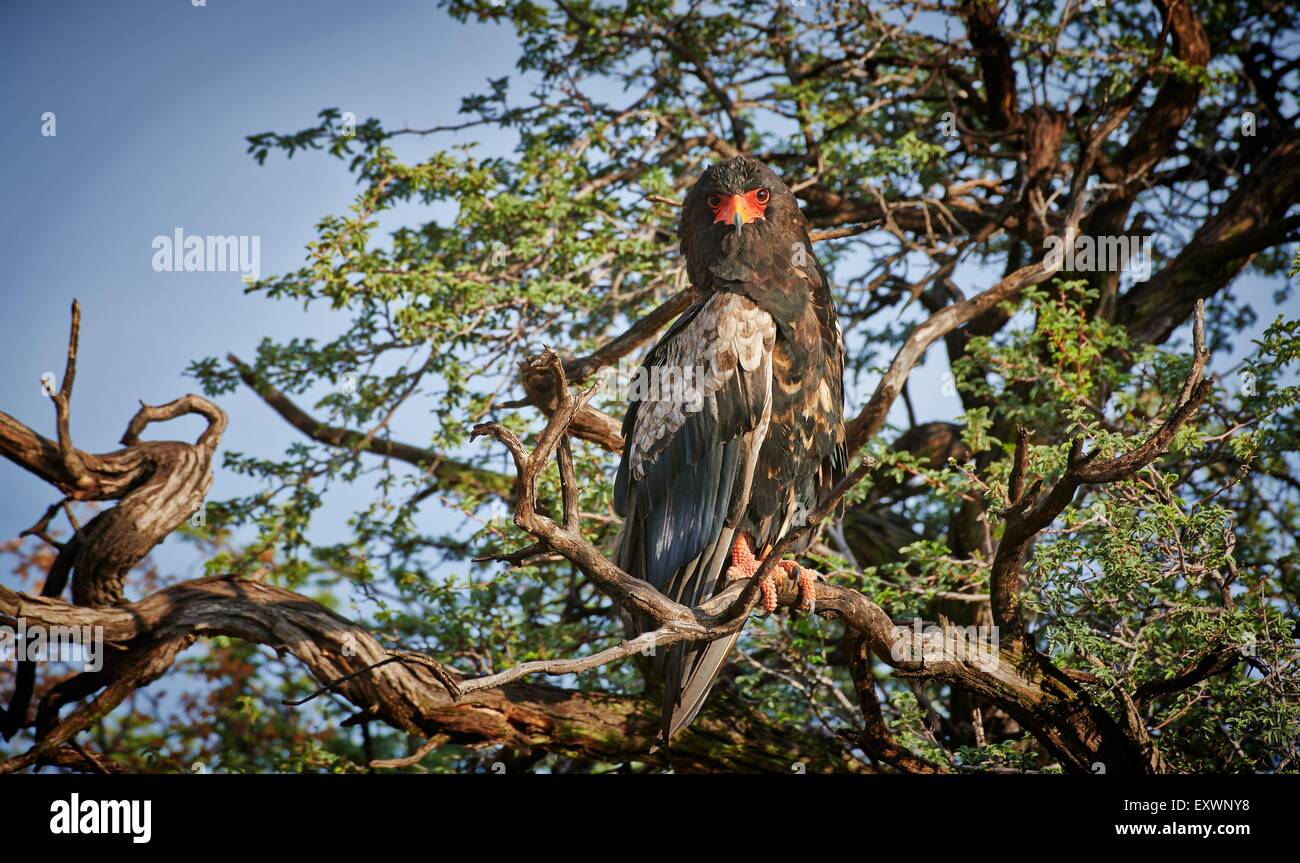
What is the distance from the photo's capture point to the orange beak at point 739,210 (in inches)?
158

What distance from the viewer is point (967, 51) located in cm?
638

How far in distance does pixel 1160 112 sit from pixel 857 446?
3.24 m

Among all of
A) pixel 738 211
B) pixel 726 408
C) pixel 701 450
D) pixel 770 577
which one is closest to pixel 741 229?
pixel 738 211

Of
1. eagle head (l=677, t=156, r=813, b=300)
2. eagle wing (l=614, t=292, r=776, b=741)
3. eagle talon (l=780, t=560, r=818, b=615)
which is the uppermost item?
eagle head (l=677, t=156, r=813, b=300)

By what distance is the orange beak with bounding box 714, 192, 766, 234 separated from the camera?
4008 mm

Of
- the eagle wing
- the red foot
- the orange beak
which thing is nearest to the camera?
the red foot

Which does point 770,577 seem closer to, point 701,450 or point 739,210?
point 701,450

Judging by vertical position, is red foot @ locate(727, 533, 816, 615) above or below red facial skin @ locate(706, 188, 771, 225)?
below

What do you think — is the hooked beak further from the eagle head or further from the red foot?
the red foot

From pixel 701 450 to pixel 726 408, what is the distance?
19 cm

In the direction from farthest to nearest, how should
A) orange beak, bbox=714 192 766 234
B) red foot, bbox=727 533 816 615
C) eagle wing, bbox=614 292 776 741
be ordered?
1. orange beak, bbox=714 192 766 234
2. eagle wing, bbox=614 292 776 741
3. red foot, bbox=727 533 816 615

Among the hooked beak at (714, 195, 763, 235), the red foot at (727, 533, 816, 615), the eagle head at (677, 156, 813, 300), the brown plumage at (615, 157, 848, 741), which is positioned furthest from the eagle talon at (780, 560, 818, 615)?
the hooked beak at (714, 195, 763, 235)
